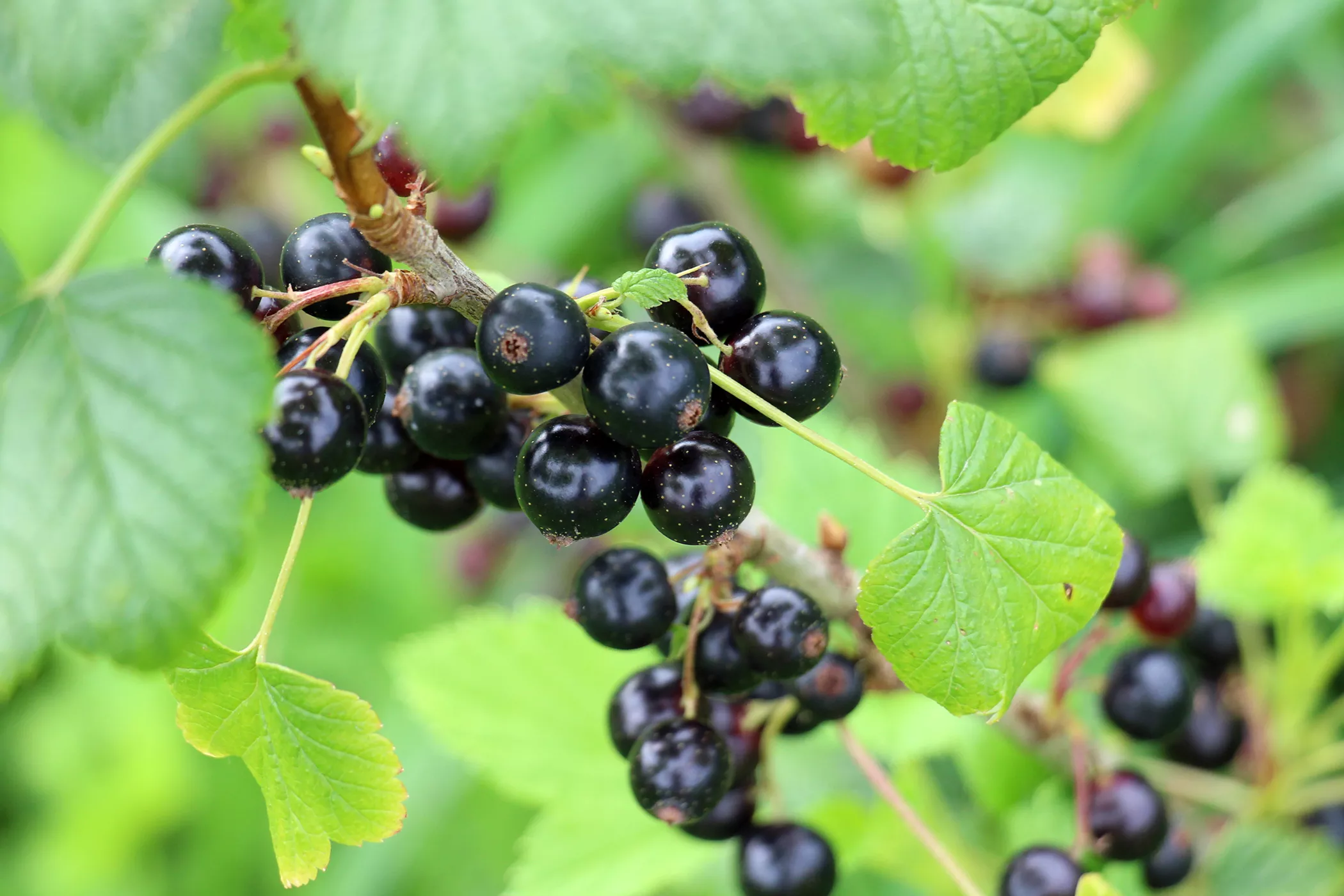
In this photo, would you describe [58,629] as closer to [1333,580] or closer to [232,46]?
[232,46]

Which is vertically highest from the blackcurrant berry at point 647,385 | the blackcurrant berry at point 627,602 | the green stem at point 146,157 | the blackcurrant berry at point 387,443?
the green stem at point 146,157

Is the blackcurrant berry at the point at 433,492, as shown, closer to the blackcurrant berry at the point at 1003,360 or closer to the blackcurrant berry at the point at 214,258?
the blackcurrant berry at the point at 214,258

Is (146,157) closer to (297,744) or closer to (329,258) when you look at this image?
(329,258)

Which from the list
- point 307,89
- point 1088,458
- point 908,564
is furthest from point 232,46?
point 1088,458

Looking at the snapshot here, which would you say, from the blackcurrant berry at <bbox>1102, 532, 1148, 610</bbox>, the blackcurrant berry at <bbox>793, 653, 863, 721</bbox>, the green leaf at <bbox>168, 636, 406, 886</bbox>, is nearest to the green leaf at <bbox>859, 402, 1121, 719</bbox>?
the blackcurrant berry at <bbox>793, 653, 863, 721</bbox>

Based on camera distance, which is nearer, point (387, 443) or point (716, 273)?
point (716, 273)

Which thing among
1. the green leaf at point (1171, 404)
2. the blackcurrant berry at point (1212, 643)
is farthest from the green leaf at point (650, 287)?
the green leaf at point (1171, 404)

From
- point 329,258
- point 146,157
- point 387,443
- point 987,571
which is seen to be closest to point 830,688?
point 987,571
